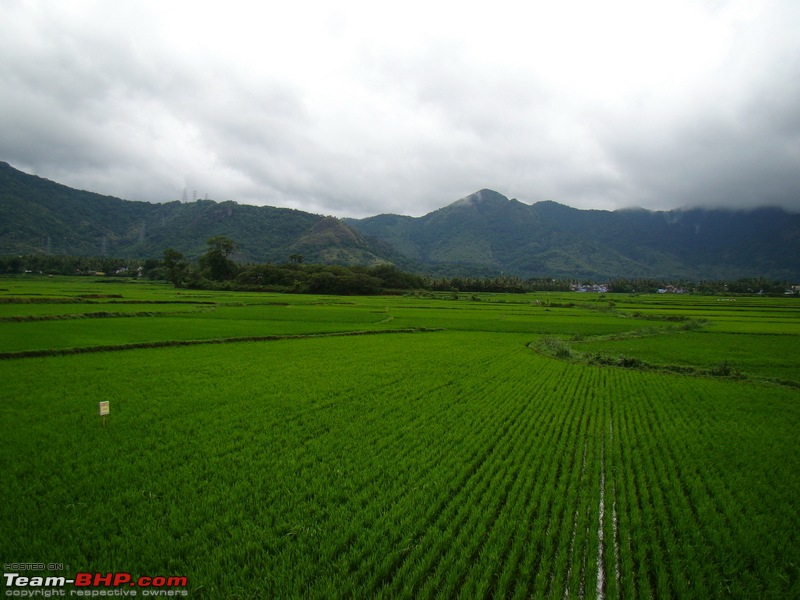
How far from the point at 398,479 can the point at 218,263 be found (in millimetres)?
114933

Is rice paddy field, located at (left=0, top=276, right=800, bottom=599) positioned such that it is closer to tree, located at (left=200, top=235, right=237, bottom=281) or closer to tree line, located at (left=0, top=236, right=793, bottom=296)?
tree line, located at (left=0, top=236, right=793, bottom=296)

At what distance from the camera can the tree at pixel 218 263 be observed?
110 m

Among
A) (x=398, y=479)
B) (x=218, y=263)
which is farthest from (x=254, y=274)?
(x=398, y=479)

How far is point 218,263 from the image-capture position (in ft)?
363

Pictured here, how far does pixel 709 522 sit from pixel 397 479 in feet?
18.5

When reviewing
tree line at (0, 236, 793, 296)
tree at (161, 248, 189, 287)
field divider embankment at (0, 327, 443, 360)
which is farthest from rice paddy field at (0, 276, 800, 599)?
tree at (161, 248, 189, 287)

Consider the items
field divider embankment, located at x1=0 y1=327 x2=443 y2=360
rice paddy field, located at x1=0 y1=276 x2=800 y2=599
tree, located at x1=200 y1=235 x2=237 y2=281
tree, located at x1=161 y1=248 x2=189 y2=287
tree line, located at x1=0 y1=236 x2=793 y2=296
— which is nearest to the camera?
rice paddy field, located at x1=0 y1=276 x2=800 y2=599

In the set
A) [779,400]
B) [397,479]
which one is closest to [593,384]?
[779,400]

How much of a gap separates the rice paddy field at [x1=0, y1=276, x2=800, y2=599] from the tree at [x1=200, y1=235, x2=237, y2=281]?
9620 cm

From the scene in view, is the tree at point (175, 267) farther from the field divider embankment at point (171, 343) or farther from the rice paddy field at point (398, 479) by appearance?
the rice paddy field at point (398, 479)

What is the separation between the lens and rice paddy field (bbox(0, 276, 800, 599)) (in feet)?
18.3

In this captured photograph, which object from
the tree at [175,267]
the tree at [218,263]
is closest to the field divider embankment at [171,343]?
the tree at [175,267]

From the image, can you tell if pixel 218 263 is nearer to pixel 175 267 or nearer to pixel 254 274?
pixel 175 267

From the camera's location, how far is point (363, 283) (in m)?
104
